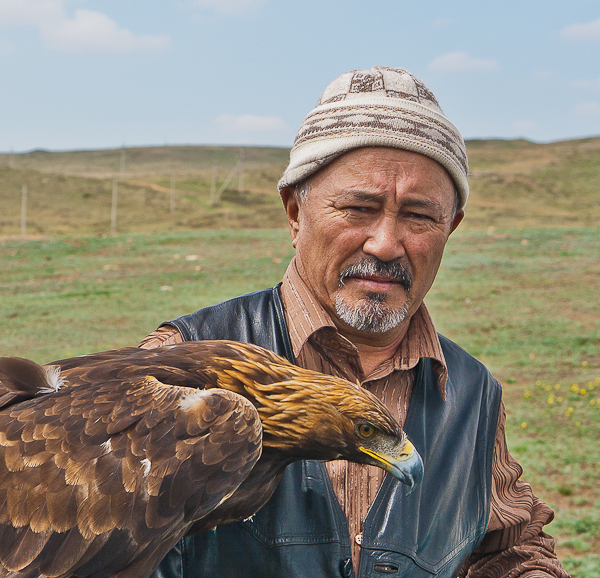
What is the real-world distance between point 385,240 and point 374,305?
0.28m

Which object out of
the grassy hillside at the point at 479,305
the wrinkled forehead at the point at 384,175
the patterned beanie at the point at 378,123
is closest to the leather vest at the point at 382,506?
the wrinkled forehead at the point at 384,175

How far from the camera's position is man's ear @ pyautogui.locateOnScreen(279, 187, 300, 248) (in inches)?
137

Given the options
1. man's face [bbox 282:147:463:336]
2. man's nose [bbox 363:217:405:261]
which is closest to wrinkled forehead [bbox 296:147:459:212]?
man's face [bbox 282:147:463:336]

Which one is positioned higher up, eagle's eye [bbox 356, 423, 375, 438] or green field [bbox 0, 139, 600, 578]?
eagle's eye [bbox 356, 423, 375, 438]

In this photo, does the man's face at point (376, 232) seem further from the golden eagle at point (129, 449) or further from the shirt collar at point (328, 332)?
the golden eagle at point (129, 449)

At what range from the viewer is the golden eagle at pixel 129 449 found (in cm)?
220

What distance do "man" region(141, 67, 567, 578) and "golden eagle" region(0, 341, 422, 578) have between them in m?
0.39

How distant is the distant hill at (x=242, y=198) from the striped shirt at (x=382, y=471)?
3684 centimetres

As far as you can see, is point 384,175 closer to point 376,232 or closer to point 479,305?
point 376,232

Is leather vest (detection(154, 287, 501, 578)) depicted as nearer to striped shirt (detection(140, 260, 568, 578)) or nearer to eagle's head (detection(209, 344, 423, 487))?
striped shirt (detection(140, 260, 568, 578))

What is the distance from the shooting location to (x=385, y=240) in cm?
301

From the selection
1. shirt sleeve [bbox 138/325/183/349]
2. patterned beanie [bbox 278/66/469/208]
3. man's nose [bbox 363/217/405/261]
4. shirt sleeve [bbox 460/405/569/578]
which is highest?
patterned beanie [bbox 278/66/469/208]

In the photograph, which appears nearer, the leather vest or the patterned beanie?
the leather vest

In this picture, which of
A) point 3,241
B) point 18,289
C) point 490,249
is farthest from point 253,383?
point 3,241
